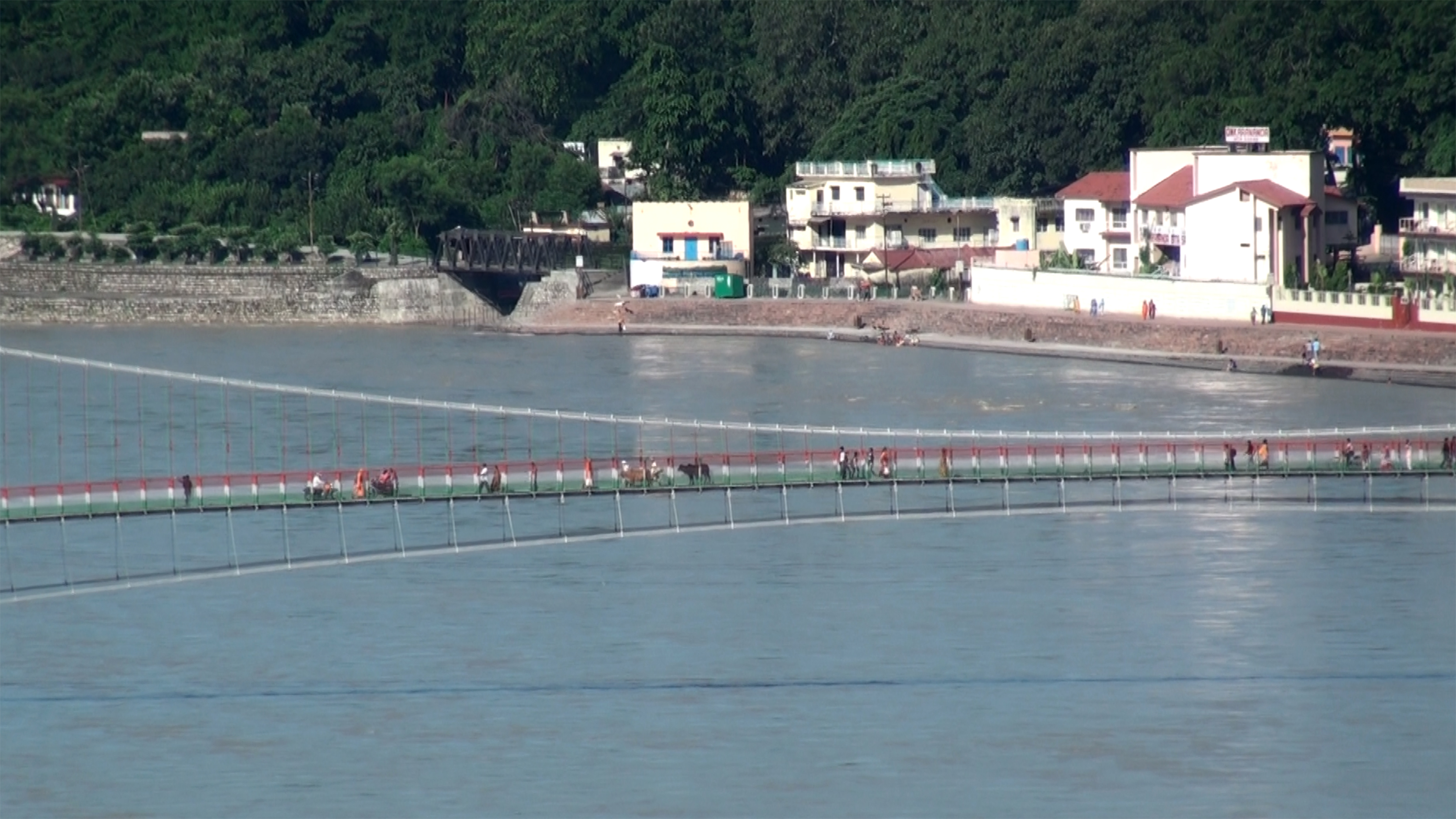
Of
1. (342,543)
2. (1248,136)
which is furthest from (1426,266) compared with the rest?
(342,543)

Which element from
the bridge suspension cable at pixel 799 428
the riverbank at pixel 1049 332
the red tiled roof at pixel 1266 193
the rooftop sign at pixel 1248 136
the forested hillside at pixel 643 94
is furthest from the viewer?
the forested hillside at pixel 643 94

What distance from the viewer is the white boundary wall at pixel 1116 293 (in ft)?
89.8

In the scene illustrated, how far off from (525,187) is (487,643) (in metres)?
22.4

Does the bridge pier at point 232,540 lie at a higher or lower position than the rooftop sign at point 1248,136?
lower

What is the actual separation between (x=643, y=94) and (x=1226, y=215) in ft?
39.5

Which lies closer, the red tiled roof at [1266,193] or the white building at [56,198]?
the red tiled roof at [1266,193]

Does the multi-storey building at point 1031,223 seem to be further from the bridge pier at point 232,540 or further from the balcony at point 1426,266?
the bridge pier at point 232,540

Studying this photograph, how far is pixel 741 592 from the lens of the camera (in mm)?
15406

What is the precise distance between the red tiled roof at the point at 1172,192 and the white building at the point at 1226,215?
0.01 metres

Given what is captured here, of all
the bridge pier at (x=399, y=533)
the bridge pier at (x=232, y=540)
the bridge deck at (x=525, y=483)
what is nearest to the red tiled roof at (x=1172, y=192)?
the bridge deck at (x=525, y=483)

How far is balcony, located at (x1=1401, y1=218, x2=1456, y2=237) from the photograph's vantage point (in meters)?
28.1

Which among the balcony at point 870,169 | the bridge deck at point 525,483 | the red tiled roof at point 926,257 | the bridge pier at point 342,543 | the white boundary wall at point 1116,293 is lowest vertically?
the bridge pier at point 342,543

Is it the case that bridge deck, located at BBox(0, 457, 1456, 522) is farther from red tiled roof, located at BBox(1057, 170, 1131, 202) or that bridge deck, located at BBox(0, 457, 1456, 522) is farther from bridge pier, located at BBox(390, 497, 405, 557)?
red tiled roof, located at BBox(1057, 170, 1131, 202)

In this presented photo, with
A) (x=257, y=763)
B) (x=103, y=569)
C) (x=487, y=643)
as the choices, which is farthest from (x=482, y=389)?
(x=257, y=763)
